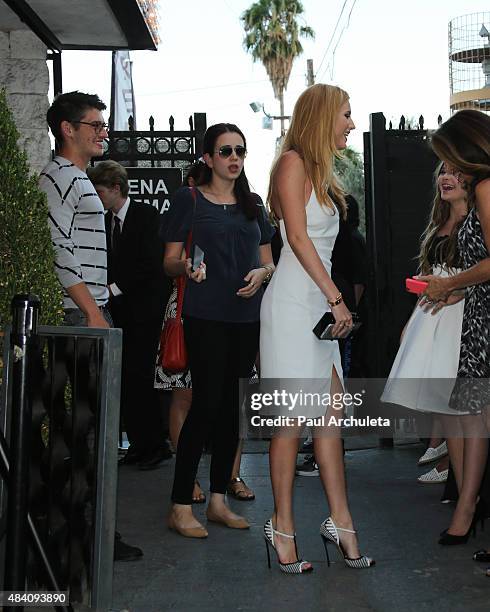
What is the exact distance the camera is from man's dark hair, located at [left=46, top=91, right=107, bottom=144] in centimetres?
476

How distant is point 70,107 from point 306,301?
4.98 ft

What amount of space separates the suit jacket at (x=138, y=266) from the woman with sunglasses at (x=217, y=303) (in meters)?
1.90

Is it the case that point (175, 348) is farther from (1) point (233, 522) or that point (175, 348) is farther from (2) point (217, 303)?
(1) point (233, 522)

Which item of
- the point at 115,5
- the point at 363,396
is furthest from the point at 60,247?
the point at 363,396

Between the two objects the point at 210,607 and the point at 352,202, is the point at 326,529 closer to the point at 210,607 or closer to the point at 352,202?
the point at 210,607

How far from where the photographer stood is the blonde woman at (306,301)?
169 inches

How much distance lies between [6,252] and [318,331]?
1453 millimetres

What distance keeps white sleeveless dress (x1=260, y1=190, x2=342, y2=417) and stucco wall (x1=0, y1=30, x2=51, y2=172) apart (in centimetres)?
388

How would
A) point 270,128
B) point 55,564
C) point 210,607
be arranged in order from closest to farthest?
point 55,564 < point 210,607 < point 270,128

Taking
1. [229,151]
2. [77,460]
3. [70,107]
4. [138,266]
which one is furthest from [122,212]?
[77,460]

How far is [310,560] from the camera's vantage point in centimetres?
453

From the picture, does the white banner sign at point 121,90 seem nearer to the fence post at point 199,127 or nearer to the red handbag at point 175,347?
the fence post at point 199,127

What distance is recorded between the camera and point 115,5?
7.45 m

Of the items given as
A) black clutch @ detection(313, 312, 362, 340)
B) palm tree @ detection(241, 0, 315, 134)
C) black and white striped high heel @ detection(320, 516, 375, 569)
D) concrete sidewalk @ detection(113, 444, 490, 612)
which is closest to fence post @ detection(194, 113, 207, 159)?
concrete sidewalk @ detection(113, 444, 490, 612)
